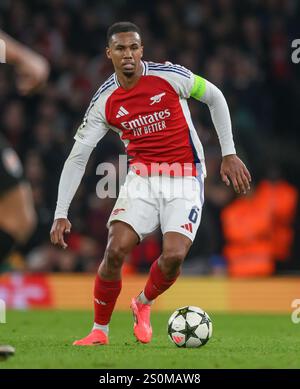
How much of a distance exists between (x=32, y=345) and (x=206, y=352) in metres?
1.15

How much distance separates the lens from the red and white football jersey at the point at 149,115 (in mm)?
6848

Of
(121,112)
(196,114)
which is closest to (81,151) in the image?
(121,112)

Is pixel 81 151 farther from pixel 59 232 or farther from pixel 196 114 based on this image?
pixel 196 114

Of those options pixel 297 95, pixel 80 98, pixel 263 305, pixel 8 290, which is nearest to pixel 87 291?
pixel 8 290

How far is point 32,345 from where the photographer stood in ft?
21.6

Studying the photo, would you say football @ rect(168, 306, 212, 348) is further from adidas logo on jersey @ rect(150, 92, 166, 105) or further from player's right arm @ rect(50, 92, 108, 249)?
adidas logo on jersey @ rect(150, 92, 166, 105)

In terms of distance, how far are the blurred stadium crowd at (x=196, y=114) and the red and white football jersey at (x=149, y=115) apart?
421 centimetres

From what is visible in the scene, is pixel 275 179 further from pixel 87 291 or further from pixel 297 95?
pixel 87 291

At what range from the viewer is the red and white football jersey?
22.5 ft

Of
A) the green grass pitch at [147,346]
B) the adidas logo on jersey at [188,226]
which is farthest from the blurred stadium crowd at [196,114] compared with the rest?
the adidas logo on jersey at [188,226]

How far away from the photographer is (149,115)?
269 inches

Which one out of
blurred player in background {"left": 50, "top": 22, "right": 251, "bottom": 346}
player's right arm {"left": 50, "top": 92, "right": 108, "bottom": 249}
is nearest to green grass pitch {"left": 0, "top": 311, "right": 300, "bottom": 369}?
blurred player in background {"left": 50, "top": 22, "right": 251, "bottom": 346}

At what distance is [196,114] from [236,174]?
5740 millimetres

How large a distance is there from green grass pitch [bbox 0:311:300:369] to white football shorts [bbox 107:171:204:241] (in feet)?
2.60
